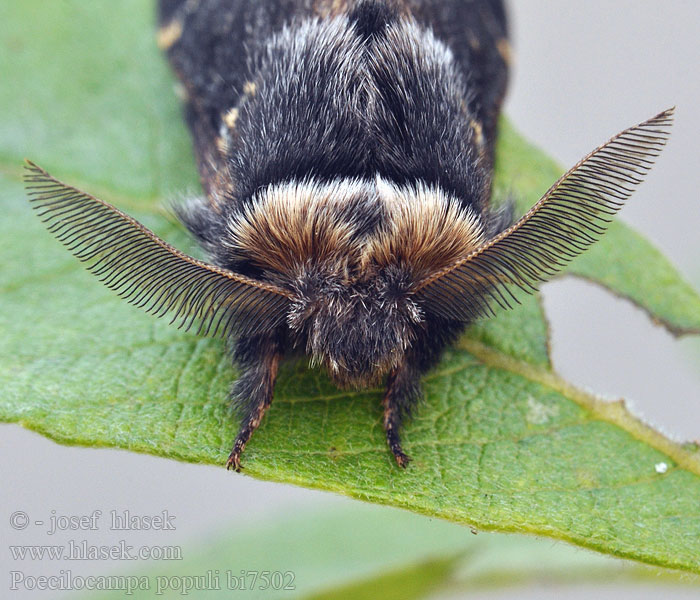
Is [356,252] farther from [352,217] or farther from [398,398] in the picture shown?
[398,398]

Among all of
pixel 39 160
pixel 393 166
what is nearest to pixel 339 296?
pixel 393 166

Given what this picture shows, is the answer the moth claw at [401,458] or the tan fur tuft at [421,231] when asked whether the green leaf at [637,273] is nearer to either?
the tan fur tuft at [421,231]

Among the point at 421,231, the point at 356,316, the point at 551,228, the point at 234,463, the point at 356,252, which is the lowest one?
the point at 234,463

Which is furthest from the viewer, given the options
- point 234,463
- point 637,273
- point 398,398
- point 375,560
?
point 375,560

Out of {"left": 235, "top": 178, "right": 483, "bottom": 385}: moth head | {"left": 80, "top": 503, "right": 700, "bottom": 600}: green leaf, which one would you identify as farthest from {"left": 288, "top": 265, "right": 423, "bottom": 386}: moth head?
{"left": 80, "top": 503, "right": 700, "bottom": 600}: green leaf

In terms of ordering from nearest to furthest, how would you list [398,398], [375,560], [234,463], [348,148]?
[348,148] → [234,463] → [398,398] → [375,560]

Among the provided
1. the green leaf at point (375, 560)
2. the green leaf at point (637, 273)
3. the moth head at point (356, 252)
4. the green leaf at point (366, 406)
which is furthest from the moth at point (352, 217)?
the green leaf at point (375, 560)

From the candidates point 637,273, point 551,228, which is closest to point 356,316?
point 551,228
